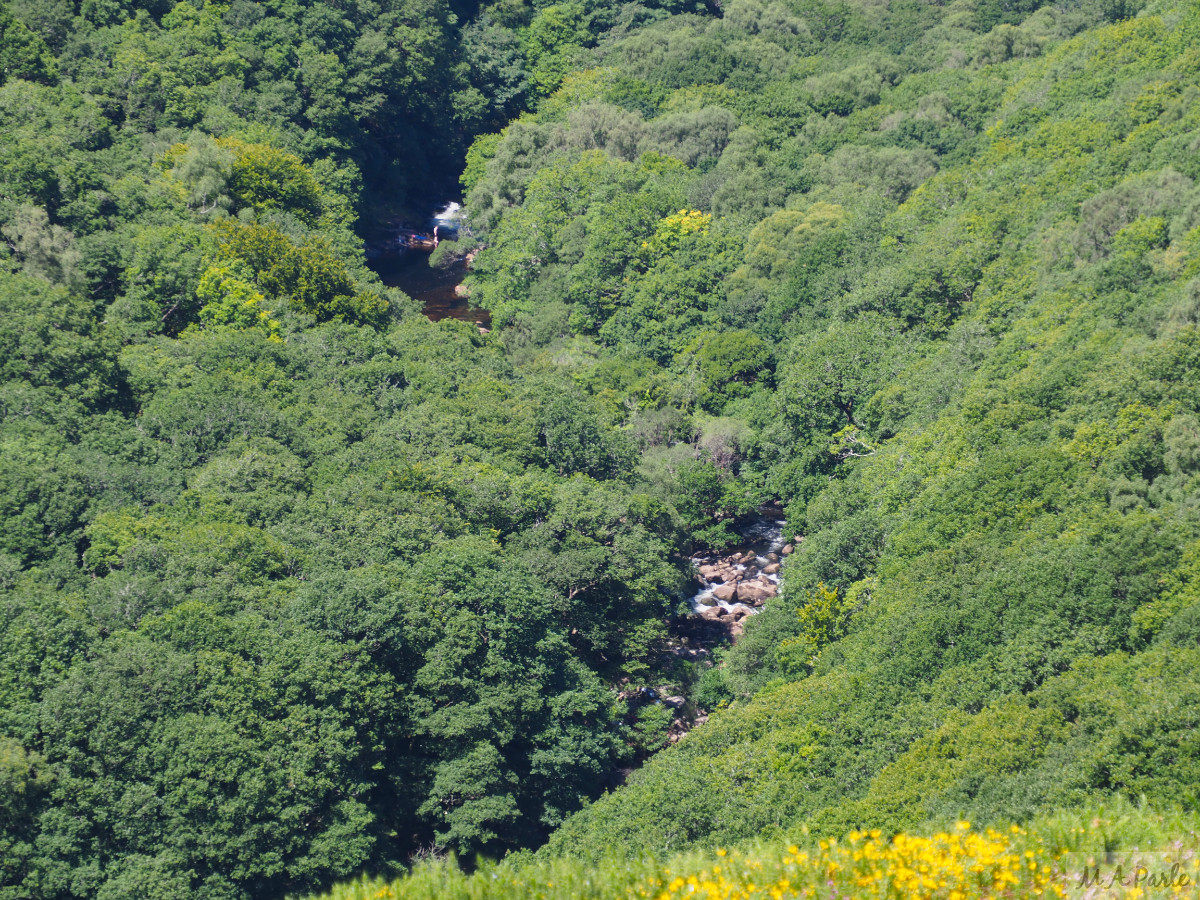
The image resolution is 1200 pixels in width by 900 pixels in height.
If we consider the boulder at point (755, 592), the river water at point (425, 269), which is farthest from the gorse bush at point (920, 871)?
the river water at point (425, 269)

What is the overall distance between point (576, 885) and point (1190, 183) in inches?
2581

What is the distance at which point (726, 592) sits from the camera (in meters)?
73.4

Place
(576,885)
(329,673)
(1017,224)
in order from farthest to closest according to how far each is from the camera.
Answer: (1017,224), (329,673), (576,885)

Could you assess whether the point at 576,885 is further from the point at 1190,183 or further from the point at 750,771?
the point at 1190,183

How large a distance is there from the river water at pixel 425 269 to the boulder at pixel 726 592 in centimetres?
4643

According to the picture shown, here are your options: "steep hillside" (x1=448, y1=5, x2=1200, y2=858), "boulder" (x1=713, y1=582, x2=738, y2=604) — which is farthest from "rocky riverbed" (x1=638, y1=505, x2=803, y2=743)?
"steep hillside" (x1=448, y1=5, x2=1200, y2=858)

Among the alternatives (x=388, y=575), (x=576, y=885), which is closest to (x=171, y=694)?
(x=388, y=575)

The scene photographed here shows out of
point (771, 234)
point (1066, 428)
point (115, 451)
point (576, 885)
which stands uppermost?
point (771, 234)

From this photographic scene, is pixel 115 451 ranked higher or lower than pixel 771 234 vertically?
lower

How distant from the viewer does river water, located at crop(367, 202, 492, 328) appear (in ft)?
376

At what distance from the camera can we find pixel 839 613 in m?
59.0

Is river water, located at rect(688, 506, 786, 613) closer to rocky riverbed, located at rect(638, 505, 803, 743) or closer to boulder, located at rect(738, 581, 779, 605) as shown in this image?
rocky riverbed, located at rect(638, 505, 803, 743)

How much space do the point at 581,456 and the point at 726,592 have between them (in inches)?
496

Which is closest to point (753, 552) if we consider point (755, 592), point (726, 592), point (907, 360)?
point (755, 592)
